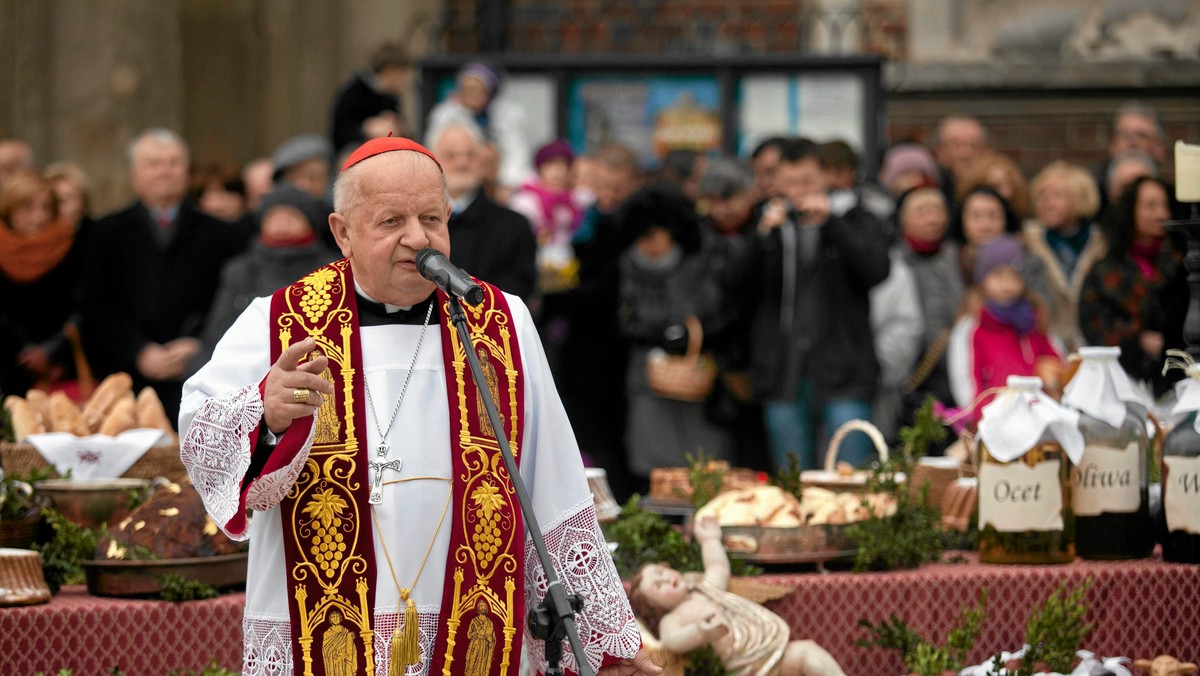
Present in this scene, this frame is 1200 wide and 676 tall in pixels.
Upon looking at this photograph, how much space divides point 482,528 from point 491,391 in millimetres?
288

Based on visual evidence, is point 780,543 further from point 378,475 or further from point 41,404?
point 41,404

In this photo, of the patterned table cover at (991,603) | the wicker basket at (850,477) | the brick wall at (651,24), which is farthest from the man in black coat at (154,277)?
the brick wall at (651,24)

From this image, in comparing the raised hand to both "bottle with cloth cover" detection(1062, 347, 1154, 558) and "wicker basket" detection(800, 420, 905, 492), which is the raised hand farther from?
"bottle with cloth cover" detection(1062, 347, 1154, 558)

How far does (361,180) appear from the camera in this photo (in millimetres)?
3465

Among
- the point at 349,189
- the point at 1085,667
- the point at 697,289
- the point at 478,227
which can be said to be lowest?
the point at 1085,667

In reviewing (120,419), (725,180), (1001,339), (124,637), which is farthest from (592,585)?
(725,180)

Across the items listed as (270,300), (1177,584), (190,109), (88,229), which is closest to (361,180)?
(270,300)

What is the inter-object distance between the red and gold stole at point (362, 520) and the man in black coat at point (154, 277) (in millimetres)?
3988

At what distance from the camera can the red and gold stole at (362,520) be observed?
3514 millimetres

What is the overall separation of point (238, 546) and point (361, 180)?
1.58 m

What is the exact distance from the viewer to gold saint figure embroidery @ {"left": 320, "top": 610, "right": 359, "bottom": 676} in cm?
351

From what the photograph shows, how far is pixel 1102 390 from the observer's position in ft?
16.8

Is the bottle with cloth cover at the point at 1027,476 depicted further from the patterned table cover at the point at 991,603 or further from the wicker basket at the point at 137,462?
the wicker basket at the point at 137,462

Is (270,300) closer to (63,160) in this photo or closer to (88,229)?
(88,229)
